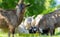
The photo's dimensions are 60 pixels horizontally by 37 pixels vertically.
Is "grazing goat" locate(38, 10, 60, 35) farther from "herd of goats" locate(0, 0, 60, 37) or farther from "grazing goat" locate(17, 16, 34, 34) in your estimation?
"grazing goat" locate(17, 16, 34, 34)

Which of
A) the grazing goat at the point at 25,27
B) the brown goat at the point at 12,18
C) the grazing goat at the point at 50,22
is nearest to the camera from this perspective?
the brown goat at the point at 12,18

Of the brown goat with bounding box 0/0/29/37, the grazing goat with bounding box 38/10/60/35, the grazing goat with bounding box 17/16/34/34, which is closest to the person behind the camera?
the brown goat with bounding box 0/0/29/37

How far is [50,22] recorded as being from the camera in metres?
12.0

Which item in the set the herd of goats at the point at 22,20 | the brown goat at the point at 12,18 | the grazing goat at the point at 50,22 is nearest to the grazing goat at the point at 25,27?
the herd of goats at the point at 22,20

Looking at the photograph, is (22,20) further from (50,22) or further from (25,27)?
(25,27)

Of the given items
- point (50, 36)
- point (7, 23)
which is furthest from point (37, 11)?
point (7, 23)

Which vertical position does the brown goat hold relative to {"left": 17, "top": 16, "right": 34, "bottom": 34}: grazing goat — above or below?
above

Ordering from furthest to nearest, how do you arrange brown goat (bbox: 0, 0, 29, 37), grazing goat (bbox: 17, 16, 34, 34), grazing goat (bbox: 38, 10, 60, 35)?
grazing goat (bbox: 17, 16, 34, 34) → grazing goat (bbox: 38, 10, 60, 35) → brown goat (bbox: 0, 0, 29, 37)

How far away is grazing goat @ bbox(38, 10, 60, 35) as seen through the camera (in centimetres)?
1195

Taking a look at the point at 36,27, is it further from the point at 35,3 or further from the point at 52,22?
the point at 35,3

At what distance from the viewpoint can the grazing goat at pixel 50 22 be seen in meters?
12.0

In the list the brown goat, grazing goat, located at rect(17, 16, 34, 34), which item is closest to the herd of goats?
the brown goat

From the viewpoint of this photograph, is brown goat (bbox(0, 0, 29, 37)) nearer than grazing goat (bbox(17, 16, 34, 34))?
Yes

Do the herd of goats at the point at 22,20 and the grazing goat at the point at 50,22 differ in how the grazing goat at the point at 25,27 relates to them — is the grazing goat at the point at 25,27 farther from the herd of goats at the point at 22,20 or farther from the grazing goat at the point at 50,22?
the grazing goat at the point at 50,22
